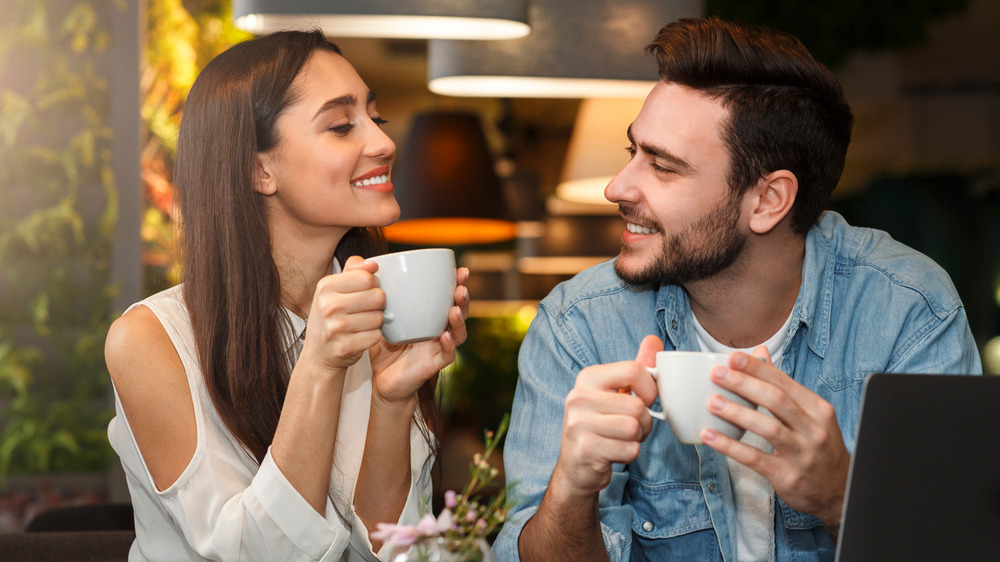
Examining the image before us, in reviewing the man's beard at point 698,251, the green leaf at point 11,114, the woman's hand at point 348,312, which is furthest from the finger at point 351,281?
the green leaf at point 11,114

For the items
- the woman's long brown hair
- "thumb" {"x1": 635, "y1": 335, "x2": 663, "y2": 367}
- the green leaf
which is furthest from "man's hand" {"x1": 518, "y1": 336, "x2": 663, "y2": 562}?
the green leaf

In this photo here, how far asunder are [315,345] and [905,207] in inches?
196

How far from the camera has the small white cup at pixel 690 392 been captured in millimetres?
908

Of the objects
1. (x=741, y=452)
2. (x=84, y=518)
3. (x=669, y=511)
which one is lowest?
(x=84, y=518)

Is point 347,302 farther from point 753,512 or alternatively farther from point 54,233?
point 54,233

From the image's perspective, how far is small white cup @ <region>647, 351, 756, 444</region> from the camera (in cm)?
91

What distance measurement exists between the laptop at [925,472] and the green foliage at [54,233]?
2.92m

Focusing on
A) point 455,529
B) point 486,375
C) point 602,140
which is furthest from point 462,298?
point 486,375

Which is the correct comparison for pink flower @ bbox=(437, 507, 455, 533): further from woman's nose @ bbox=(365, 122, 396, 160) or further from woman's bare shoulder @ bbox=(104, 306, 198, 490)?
woman's nose @ bbox=(365, 122, 396, 160)

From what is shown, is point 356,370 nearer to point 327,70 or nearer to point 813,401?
point 327,70

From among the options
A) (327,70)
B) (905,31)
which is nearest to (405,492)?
(327,70)

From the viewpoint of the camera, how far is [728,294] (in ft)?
5.16

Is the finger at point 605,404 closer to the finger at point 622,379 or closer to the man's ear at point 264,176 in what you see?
the finger at point 622,379

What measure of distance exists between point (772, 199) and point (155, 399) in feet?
3.54
